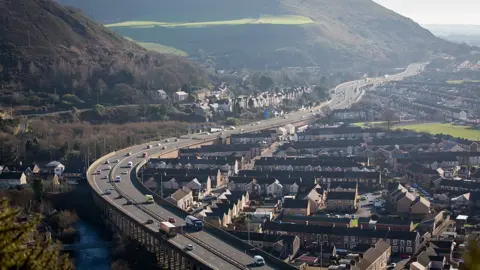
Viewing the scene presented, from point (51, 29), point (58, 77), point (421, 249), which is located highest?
point (51, 29)

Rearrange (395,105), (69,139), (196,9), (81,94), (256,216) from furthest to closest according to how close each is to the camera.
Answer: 1. (196,9)
2. (395,105)
3. (81,94)
4. (69,139)
5. (256,216)

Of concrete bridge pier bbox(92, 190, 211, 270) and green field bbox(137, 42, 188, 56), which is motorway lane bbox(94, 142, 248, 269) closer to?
concrete bridge pier bbox(92, 190, 211, 270)

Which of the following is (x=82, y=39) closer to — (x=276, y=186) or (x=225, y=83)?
(x=225, y=83)

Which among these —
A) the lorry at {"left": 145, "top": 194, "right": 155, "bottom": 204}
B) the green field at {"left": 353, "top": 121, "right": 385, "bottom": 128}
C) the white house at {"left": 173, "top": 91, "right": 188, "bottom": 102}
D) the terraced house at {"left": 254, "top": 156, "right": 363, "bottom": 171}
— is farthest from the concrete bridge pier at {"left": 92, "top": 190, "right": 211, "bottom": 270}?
the white house at {"left": 173, "top": 91, "right": 188, "bottom": 102}

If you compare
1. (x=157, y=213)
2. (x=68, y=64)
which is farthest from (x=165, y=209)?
(x=68, y=64)

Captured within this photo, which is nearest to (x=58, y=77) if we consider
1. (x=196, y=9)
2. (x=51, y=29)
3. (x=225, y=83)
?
(x=51, y=29)

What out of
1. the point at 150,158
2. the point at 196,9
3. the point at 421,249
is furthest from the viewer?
the point at 196,9
